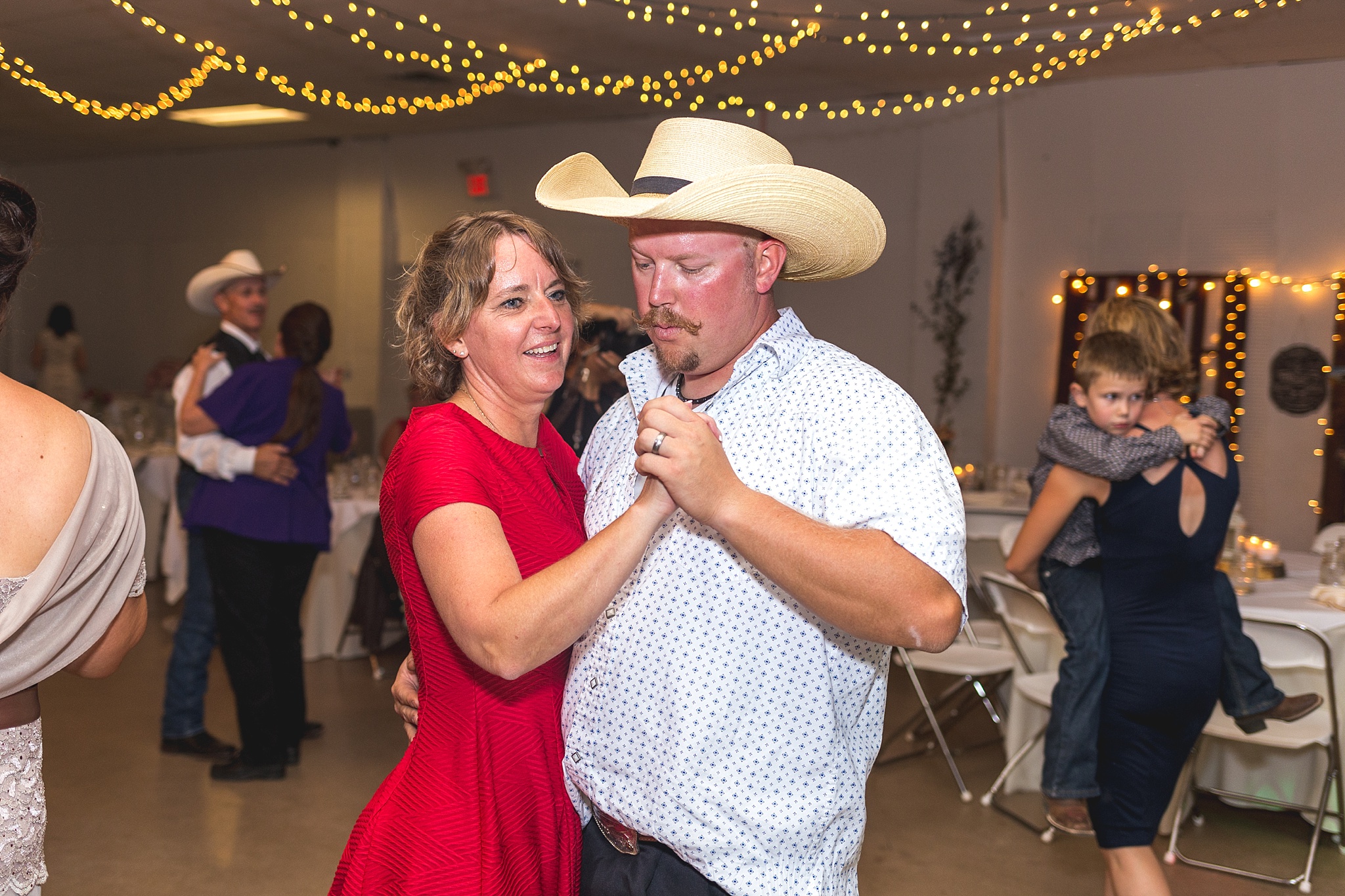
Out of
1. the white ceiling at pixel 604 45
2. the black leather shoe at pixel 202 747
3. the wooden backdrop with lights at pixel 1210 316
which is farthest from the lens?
the wooden backdrop with lights at pixel 1210 316

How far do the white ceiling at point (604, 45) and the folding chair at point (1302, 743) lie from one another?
3798 mm

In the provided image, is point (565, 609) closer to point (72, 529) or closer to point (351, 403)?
point (72, 529)

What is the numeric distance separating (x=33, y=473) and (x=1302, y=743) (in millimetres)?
3810

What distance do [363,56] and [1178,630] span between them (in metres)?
6.56

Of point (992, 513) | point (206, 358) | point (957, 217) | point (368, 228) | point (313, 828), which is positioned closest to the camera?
point (313, 828)

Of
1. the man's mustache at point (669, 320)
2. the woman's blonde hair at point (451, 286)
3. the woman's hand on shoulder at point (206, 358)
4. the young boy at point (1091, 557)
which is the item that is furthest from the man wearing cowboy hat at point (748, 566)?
the woman's hand on shoulder at point (206, 358)

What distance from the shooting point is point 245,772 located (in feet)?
14.8

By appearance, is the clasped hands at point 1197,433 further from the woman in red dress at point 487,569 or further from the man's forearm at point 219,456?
the man's forearm at point 219,456

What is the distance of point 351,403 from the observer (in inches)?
435

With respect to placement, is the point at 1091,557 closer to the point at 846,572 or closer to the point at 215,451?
the point at 846,572

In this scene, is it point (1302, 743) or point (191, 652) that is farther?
point (191, 652)

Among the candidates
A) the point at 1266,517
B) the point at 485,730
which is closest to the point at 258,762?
the point at 485,730

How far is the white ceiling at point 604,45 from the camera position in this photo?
248 inches

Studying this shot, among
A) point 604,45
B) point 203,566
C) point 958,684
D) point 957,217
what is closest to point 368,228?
point 604,45
